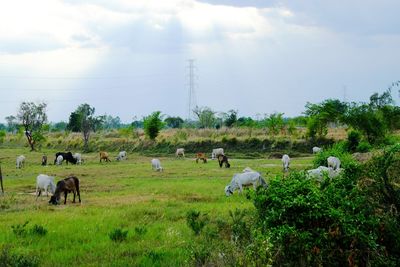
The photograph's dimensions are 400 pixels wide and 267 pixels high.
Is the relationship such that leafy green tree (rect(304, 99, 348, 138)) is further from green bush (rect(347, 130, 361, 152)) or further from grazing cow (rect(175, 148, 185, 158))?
grazing cow (rect(175, 148, 185, 158))

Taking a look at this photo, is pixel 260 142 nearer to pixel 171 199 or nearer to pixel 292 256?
pixel 171 199

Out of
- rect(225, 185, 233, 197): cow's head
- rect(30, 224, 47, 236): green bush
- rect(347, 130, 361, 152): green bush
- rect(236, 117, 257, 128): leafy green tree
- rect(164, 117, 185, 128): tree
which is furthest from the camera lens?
rect(164, 117, 185, 128): tree

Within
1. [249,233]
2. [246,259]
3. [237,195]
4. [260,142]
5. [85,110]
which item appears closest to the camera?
[246,259]

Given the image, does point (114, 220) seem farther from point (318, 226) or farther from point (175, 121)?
point (175, 121)

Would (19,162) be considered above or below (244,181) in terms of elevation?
below

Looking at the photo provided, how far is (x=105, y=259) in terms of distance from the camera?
9969 mm

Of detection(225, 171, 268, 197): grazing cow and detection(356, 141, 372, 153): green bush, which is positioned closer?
detection(225, 171, 268, 197): grazing cow

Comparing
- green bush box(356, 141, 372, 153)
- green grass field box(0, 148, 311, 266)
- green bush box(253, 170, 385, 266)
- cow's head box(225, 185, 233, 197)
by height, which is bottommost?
green grass field box(0, 148, 311, 266)

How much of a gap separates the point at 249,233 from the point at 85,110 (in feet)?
227

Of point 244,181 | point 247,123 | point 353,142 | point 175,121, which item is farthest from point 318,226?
point 175,121

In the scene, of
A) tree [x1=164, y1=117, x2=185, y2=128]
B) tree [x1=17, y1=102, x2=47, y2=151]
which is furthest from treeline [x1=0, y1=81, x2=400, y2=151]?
tree [x1=164, y1=117, x2=185, y2=128]

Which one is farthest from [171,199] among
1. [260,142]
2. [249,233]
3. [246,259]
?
[260,142]

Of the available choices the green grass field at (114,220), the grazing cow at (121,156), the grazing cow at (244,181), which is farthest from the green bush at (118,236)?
the grazing cow at (121,156)

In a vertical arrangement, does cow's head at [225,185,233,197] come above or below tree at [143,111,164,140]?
below
